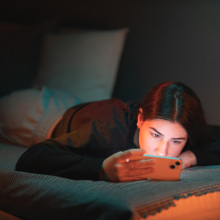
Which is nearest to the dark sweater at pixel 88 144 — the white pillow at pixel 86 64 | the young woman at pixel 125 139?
the young woman at pixel 125 139

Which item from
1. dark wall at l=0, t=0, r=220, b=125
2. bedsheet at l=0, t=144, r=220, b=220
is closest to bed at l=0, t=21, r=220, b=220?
bedsheet at l=0, t=144, r=220, b=220

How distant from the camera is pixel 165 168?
3.53 ft

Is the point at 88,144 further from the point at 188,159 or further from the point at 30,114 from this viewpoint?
the point at 30,114

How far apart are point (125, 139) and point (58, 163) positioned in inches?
14.2

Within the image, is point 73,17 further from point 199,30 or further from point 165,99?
A: point 165,99

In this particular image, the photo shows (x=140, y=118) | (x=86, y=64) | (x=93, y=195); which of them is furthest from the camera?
(x=86, y=64)

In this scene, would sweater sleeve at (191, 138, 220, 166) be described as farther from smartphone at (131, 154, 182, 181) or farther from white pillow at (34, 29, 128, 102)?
white pillow at (34, 29, 128, 102)

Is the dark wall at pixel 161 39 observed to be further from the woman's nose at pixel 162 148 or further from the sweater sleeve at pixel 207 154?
the woman's nose at pixel 162 148

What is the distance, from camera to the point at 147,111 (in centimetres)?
134

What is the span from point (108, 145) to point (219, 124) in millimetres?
810

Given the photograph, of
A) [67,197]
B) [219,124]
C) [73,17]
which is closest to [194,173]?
[67,197]

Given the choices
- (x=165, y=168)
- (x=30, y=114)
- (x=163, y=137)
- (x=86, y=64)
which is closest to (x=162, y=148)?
(x=163, y=137)

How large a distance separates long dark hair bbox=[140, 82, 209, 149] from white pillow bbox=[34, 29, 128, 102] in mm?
721

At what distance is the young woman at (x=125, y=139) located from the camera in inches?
43.2
